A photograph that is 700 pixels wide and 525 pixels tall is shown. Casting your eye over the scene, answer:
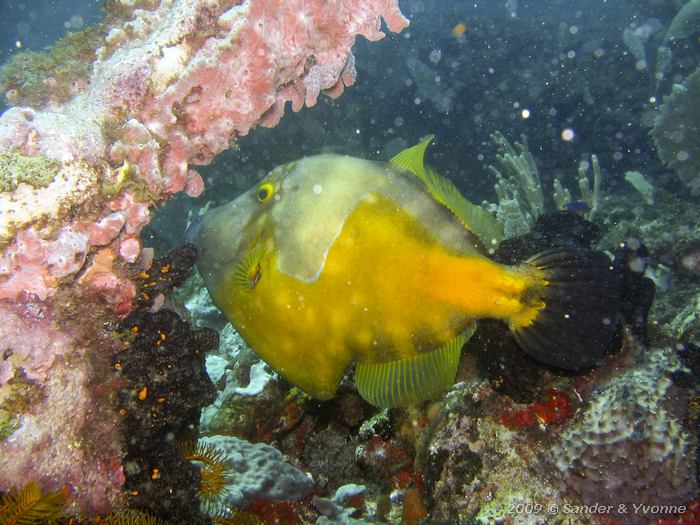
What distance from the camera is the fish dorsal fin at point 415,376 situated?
2.63 metres

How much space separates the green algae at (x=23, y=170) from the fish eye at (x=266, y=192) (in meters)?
1.22

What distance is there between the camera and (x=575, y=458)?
8.82 ft

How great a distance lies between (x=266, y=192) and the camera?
3.00 meters

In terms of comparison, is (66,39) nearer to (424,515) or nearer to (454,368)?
(454,368)

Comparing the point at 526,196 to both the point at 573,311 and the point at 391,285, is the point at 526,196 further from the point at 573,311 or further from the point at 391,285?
the point at 391,285

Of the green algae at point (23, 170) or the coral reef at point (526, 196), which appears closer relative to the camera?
the green algae at point (23, 170)

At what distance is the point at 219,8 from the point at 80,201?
1.67m

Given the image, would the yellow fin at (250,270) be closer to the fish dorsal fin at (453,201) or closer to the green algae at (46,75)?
the fish dorsal fin at (453,201)

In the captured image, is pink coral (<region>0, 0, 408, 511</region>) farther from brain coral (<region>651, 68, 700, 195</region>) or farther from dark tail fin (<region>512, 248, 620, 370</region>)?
brain coral (<region>651, 68, 700, 195</region>)

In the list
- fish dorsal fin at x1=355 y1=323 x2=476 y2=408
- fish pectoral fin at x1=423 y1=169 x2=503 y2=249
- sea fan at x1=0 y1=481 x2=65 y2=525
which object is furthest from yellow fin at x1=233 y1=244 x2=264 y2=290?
sea fan at x1=0 y1=481 x2=65 y2=525

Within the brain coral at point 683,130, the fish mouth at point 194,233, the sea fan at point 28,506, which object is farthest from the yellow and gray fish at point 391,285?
the brain coral at point 683,130

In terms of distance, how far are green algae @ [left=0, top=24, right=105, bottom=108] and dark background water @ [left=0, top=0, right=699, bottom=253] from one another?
8.80 meters

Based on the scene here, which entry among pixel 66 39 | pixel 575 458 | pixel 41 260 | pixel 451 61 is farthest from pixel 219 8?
pixel 451 61

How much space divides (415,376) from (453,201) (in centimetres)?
117
